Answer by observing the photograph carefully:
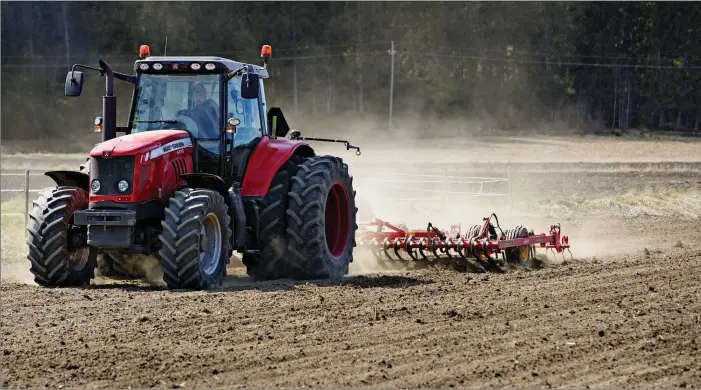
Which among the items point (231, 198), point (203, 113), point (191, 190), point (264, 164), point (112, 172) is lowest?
point (231, 198)

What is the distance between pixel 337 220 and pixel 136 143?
3.26 metres

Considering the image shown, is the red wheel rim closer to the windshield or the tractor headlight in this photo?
the windshield

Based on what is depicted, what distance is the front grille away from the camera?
424 inches

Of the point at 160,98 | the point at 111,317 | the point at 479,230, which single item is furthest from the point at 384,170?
the point at 111,317

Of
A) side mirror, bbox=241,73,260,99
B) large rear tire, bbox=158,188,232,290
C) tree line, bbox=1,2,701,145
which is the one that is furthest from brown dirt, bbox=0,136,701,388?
tree line, bbox=1,2,701,145

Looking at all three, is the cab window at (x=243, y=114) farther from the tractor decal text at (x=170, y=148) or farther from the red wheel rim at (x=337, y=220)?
the red wheel rim at (x=337, y=220)

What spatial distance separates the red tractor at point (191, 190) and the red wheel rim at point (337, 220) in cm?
25

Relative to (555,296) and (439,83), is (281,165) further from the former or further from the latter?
(439,83)

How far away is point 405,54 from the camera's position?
199ft

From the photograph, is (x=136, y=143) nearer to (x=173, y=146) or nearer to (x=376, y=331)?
(x=173, y=146)

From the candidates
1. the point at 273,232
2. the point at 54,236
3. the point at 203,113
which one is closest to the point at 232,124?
the point at 203,113

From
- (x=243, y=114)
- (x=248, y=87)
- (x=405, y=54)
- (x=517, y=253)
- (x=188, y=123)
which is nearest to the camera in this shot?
(x=248, y=87)

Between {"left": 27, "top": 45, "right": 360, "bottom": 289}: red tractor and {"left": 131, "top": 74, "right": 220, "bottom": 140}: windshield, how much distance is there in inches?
0.4

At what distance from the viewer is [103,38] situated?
2112 inches
